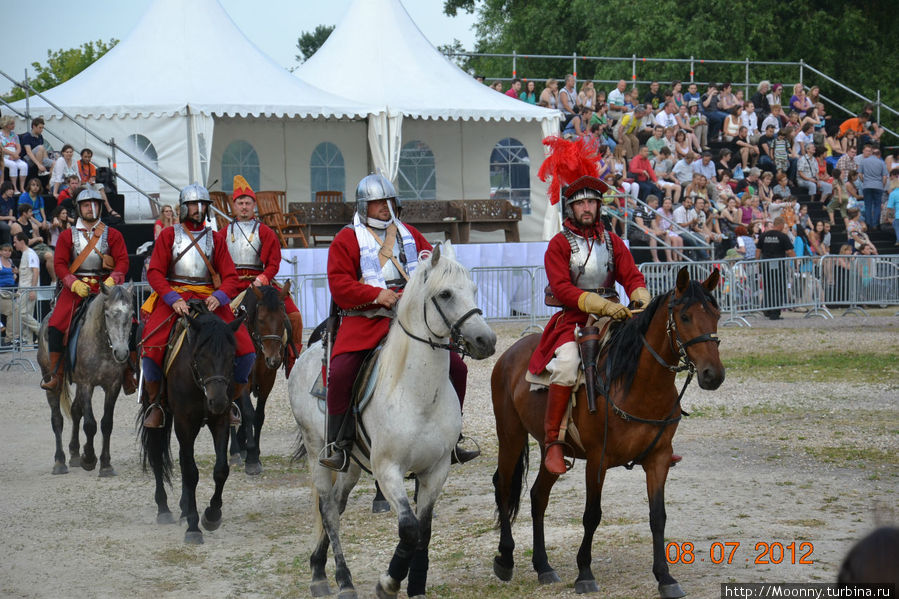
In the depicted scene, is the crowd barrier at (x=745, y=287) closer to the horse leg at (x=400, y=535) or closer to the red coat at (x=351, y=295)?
the red coat at (x=351, y=295)

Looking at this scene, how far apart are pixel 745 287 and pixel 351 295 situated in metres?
16.9

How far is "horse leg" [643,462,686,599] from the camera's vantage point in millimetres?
6516

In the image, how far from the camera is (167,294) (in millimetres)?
9445

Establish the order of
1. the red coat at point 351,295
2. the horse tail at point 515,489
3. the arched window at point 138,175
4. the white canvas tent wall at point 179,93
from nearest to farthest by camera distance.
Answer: the red coat at point 351,295 < the horse tail at point 515,489 < the white canvas tent wall at point 179,93 < the arched window at point 138,175

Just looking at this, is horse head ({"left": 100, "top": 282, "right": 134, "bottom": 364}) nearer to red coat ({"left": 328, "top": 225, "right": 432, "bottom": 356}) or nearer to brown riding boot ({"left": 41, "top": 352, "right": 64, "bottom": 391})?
brown riding boot ({"left": 41, "top": 352, "right": 64, "bottom": 391})

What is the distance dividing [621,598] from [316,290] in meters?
14.9

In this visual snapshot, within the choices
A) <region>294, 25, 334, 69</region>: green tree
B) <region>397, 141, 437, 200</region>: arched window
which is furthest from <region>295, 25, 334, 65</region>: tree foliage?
<region>397, 141, 437, 200</region>: arched window

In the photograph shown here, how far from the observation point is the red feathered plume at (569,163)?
797 centimetres

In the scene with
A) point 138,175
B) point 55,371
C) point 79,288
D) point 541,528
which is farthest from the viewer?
point 138,175

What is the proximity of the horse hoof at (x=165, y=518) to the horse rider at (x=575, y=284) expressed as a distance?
3.55 meters

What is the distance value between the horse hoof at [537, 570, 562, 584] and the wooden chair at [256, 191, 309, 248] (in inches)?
669

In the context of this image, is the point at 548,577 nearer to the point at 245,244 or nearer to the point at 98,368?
the point at 245,244

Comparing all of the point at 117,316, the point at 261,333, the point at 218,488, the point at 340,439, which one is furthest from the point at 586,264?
the point at 117,316

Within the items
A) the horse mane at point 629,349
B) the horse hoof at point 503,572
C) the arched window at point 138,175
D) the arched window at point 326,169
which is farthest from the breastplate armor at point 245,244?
the arched window at point 326,169
